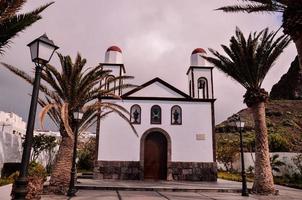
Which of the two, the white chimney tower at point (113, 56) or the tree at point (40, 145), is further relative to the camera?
the tree at point (40, 145)

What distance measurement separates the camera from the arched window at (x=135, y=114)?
18.9m

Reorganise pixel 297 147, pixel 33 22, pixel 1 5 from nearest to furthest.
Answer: pixel 1 5
pixel 33 22
pixel 297 147

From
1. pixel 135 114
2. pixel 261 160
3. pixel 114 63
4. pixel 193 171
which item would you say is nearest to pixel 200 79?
pixel 135 114

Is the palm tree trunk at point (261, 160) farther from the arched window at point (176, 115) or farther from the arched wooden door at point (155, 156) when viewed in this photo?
the arched wooden door at point (155, 156)

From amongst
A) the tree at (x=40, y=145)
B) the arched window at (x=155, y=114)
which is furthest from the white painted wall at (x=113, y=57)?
the tree at (x=40, y=145)

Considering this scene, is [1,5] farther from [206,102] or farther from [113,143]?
[206,102]

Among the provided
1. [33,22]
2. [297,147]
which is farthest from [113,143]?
[297,147]

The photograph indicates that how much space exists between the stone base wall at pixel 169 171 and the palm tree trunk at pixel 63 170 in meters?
6.59

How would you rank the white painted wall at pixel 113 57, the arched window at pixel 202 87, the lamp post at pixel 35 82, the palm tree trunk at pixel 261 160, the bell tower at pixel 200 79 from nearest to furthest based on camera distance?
the lamp post at pixel 35 82
the palm tree trunk at pixel 261 160
the bell tower at pixel 200 79
the arched window at pixel 202 87
the white painted wall at pixel 113 57

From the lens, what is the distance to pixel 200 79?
20.9m

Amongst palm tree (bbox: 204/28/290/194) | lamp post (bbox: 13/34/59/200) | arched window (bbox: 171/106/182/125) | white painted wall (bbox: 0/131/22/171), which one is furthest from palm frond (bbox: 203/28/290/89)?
white painted wall (bbox: 0/131/22/171)

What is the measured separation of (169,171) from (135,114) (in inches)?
176

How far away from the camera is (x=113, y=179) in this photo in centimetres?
1786

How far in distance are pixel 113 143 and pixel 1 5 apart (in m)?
12.4
